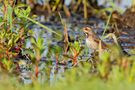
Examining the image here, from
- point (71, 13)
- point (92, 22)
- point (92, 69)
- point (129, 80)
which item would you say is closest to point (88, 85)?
point (129, 80)

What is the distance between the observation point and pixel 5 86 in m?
4.46

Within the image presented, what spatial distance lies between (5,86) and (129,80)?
3.28ft

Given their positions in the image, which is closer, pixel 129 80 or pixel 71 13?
pixel 129 80

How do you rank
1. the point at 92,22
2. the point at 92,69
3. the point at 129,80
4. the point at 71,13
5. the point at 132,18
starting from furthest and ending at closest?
the point at 71,13, the point at 92,22, the point at 132,18, the point at 92,69, the point at 129,80

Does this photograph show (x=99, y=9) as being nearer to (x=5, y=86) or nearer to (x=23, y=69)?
(x=23, y=69)

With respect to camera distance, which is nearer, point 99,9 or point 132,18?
point 132,18

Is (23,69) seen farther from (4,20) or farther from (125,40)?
(125,40)

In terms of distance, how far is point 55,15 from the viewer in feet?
38.8

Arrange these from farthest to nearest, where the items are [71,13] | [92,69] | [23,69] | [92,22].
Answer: [71,13] < [92,22] < [23,69] < [92,69]

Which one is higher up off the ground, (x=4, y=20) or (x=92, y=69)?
(x=4, y=20)

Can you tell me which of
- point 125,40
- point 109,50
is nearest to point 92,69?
point 109,50

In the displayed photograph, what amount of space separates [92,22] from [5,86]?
6.95 metres

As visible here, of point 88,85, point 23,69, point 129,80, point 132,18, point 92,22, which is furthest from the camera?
point 92,22

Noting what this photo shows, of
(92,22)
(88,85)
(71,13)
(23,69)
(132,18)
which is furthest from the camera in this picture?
(71,13)
